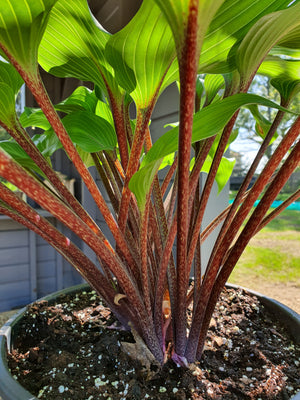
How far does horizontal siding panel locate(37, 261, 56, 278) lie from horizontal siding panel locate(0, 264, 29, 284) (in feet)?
0.27

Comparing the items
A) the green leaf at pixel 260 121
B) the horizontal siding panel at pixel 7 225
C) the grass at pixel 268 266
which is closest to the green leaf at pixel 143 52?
the green leaf at pixel 260 121

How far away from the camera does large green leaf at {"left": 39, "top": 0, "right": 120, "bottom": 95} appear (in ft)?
1.02

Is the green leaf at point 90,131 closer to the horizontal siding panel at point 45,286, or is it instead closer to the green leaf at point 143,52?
the green leaf at point 143,52

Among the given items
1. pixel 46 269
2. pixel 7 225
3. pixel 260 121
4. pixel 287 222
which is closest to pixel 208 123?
pixel 260 121

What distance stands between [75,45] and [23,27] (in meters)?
0.08

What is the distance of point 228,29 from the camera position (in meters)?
0.30

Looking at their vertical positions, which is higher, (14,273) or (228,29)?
(228,29)

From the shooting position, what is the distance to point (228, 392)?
0.38 meters

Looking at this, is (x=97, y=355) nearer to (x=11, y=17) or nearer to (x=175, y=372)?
(x=175, y=372)

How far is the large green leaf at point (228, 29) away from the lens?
282 mm

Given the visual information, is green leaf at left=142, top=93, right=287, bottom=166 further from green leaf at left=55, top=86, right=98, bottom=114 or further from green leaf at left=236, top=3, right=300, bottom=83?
green leaf at left=55, top=86, right=98, bottom=114

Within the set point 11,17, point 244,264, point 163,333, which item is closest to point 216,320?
point 163,333

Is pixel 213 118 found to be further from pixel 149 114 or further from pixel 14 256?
pixel 14 256

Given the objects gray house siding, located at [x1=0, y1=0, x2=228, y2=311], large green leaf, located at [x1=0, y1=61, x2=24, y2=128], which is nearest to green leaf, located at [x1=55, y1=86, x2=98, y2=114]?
large green leaf, located at [x1=0, y1=61, x2=24, y2=128]
